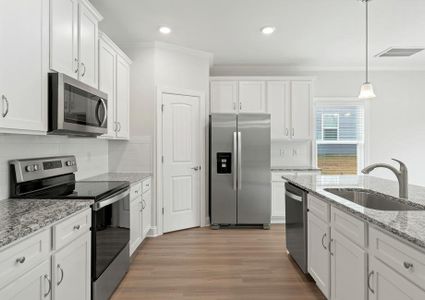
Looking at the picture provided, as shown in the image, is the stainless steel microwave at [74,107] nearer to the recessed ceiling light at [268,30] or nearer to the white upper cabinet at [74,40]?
the white upper cabinet at [74,40]

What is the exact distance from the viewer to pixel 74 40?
225cm

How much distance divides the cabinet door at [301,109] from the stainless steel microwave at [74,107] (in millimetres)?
3212

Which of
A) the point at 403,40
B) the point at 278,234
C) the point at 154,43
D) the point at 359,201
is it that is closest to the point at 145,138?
the point at 154,43

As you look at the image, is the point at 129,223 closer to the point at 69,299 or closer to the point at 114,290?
the point at 114,290

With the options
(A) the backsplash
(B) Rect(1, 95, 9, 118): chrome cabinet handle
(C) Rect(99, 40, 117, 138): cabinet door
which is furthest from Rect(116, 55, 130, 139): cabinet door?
(B) Rect(1, 95, 9, 118): chrome cabinet handle

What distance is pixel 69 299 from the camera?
1661 mm

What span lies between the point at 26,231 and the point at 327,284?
1.98 meters

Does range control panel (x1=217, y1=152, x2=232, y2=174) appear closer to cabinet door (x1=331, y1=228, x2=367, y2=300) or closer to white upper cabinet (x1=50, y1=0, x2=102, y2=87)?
white upper cabinet (x1=50, y1=0, x2=102, y2=87)

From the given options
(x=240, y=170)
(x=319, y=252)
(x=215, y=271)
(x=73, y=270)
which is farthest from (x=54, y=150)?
(x=240, y=170)

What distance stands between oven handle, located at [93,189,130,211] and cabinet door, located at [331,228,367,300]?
5.43ft

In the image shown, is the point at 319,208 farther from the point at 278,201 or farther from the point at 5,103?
the point at 278,201

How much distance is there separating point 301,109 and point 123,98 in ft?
9.55

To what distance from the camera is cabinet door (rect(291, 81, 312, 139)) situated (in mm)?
4895

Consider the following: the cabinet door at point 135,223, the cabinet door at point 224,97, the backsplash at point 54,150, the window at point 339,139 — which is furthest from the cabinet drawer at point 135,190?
the window at point 339,139
